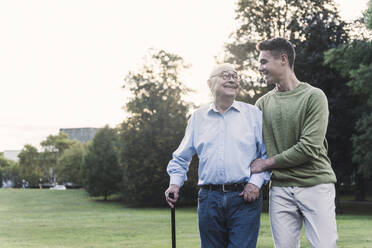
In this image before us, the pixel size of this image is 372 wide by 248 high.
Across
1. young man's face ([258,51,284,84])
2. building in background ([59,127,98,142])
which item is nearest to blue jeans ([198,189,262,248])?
young man's face ([258,51,284,84])

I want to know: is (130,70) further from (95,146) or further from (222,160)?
(222,160)

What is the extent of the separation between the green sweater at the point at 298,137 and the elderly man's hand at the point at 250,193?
0.82ft

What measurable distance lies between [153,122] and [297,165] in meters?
41.4

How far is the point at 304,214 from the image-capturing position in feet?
13.0

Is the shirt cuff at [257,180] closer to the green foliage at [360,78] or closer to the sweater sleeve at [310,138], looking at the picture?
the sweater sleeve at [310,138]

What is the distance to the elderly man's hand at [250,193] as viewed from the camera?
3.84m

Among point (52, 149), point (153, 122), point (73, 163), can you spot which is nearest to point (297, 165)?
point (153, 122)

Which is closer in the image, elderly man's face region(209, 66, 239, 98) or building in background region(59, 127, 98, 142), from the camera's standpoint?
elderly man's face region(209, 66, 239, 98)

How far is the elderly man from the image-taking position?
3.87m

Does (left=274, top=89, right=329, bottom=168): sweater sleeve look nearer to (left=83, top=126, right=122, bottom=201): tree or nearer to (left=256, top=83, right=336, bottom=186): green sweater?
(left=256, top=83, right=336, bottom=186): green sweater

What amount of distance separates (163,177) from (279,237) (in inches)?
1635

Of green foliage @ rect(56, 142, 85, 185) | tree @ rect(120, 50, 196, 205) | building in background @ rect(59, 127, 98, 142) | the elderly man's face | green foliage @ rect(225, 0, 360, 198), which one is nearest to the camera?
the elderly man's face

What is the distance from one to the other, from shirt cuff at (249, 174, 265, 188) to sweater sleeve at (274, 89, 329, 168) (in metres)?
0.17

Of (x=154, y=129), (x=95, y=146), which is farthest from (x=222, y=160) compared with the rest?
(x=95, y=146)
